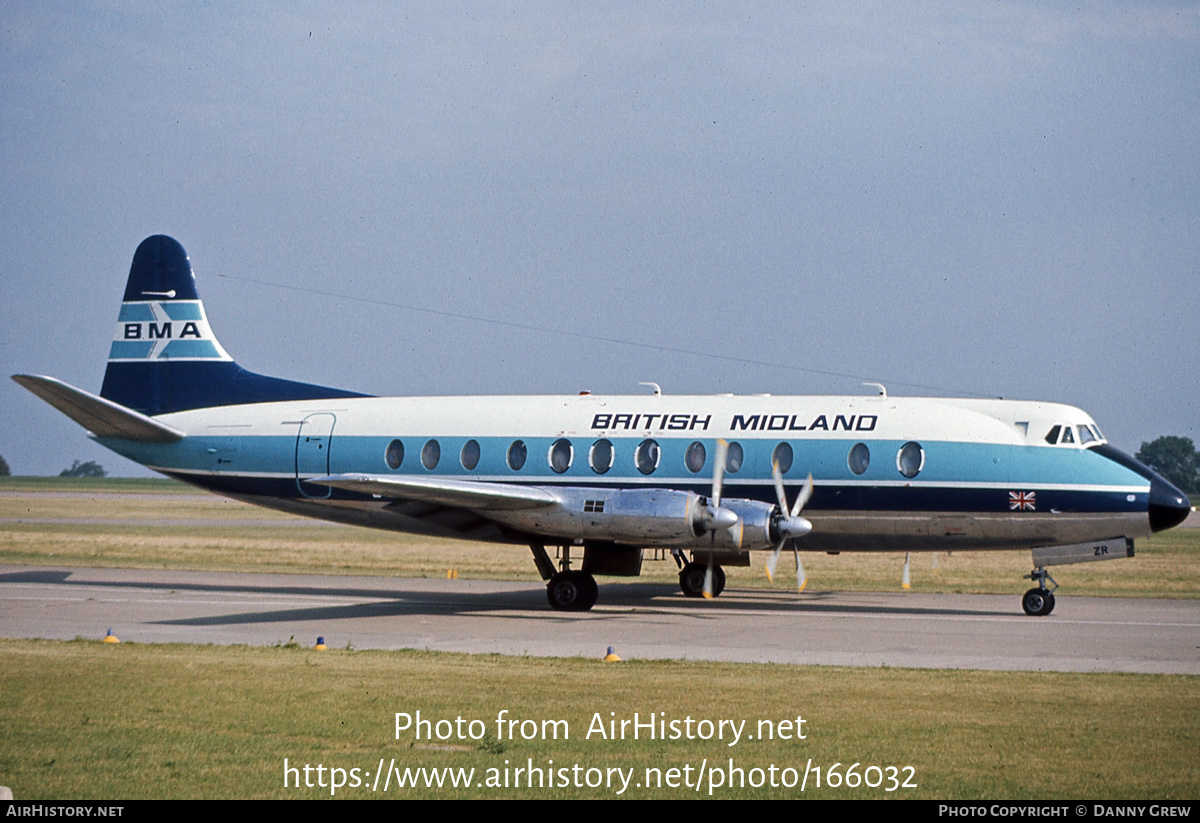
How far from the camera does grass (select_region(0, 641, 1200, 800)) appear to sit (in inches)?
414

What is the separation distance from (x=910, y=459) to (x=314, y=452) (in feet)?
43.2

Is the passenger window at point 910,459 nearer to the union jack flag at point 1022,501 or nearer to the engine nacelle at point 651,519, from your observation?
the union jack flag at point 1022,501

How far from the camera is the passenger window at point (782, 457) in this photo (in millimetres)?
25125

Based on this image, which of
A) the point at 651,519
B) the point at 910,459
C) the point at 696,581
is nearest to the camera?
the point at 651,519

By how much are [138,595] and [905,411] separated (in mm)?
16805

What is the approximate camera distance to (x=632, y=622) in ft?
76.8

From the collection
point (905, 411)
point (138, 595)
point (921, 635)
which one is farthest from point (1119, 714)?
point (138, 595)

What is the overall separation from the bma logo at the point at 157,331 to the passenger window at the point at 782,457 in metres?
15.0

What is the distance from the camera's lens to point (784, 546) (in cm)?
2395

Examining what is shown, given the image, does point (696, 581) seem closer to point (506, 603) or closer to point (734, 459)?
point (734, 459)

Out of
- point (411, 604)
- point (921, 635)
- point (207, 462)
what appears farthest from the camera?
point (207, 462)

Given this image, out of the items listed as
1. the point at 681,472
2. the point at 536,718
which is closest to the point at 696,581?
the point at 681,472

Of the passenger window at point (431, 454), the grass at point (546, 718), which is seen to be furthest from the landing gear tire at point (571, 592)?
the grass at point (546, 718)
